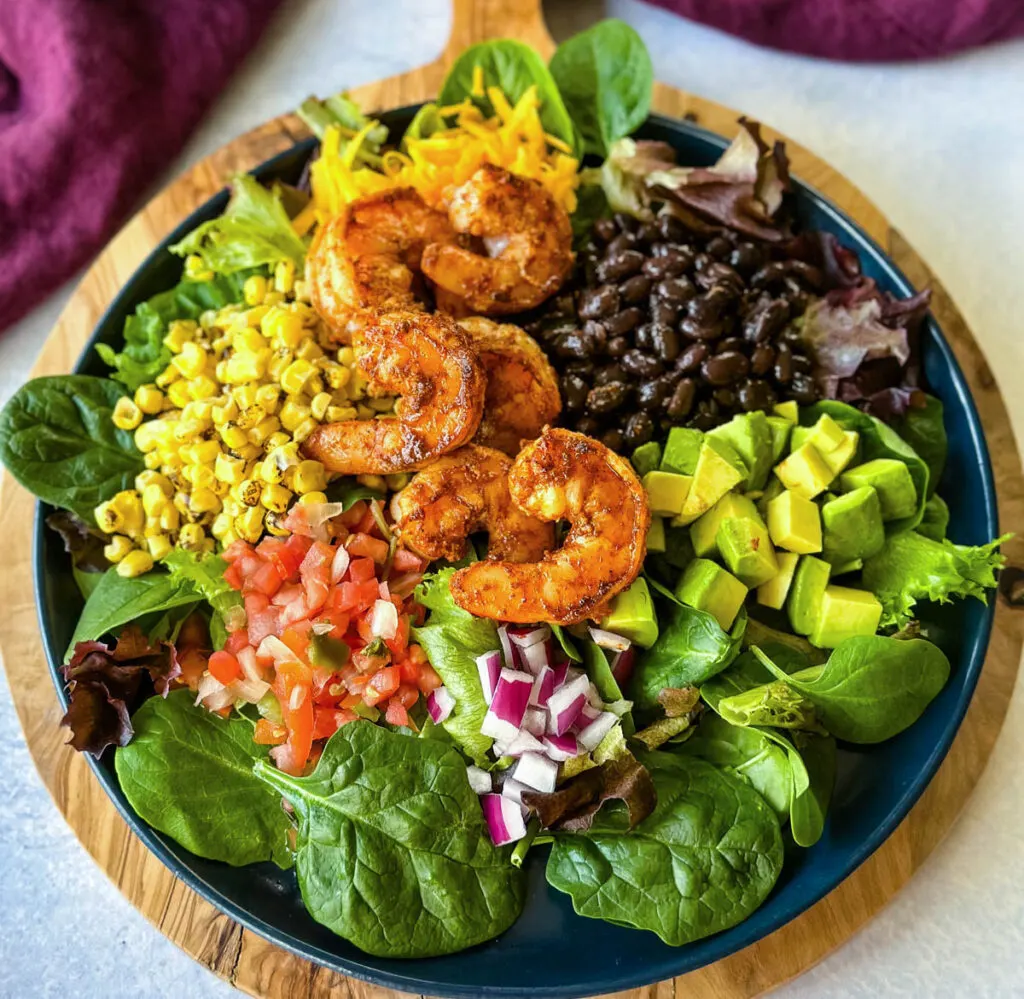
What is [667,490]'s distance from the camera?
8.35 feet

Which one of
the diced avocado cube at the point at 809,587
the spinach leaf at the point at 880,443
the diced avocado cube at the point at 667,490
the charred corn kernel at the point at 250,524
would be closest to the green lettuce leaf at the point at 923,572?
the spinach leaf at the point at 880,443

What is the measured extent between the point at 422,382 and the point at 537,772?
39.9 inches

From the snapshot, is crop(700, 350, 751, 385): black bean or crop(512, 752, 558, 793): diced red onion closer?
crop(512, 752, 558, 793): diced red onion

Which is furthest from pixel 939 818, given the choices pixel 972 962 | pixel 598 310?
pixel 598 310

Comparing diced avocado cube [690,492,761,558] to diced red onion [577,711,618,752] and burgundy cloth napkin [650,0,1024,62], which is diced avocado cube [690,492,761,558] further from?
burgundy cloth napkin [650,0,1024,62]

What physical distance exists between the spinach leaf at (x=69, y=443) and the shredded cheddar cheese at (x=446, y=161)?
0.87 metres

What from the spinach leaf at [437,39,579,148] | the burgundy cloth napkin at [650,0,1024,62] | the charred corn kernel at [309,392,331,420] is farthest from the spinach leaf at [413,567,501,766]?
the burgundy cloth napkin at [650,0,1024,62]

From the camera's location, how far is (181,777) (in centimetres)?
239

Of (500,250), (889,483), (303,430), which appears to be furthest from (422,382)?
(889,483)

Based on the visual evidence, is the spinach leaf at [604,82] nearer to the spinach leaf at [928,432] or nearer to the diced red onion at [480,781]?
the spinach leaf at [928,432]

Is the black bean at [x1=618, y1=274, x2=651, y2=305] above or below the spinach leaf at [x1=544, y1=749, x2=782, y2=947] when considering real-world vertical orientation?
above

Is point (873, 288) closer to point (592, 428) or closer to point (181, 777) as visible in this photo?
point (592, 428)

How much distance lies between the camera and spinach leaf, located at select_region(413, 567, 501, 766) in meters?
2.39

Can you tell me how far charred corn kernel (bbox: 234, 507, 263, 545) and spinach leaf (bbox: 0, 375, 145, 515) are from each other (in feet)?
1.39
